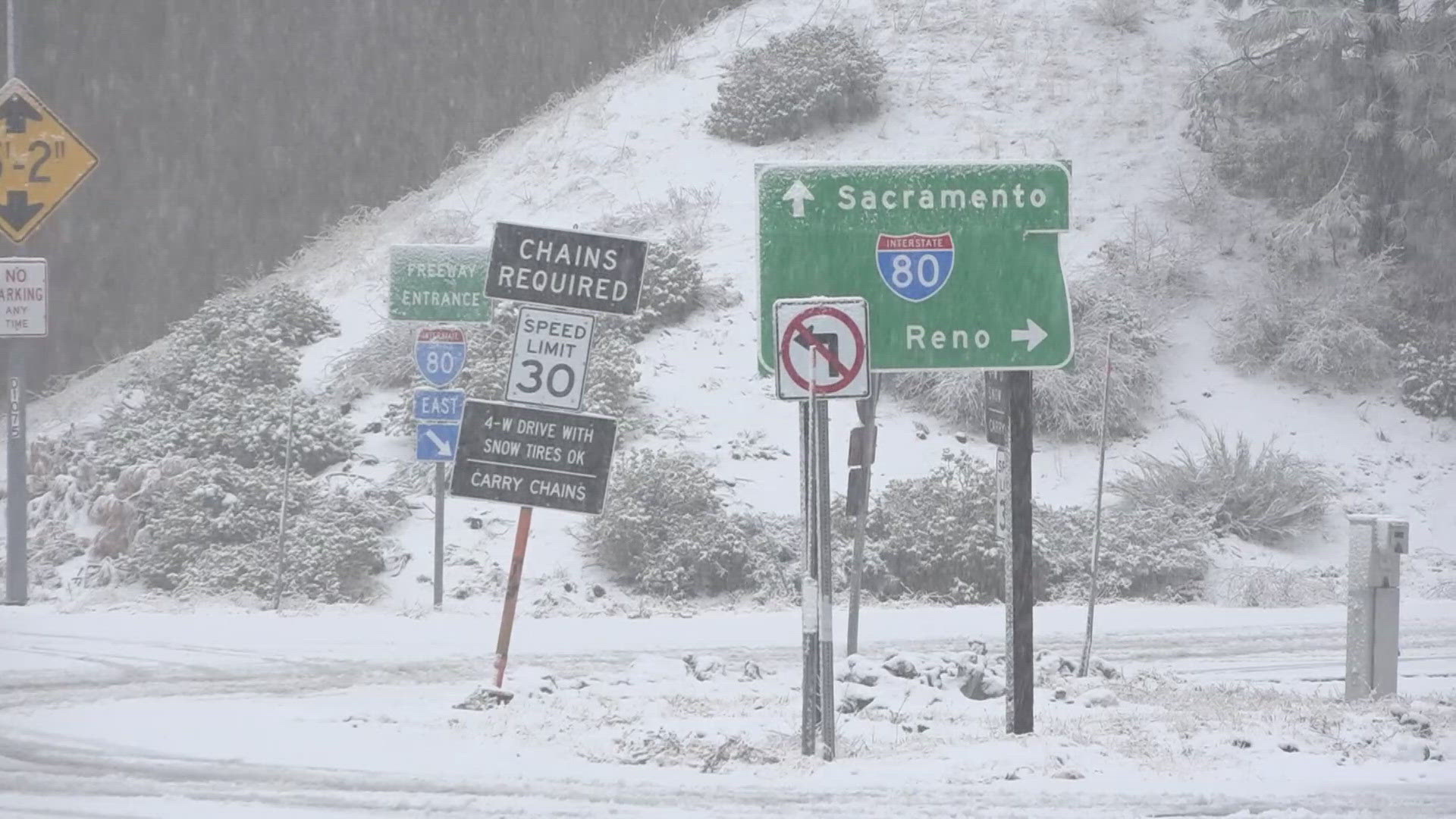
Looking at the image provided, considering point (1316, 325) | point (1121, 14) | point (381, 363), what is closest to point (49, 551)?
point (381, 363)

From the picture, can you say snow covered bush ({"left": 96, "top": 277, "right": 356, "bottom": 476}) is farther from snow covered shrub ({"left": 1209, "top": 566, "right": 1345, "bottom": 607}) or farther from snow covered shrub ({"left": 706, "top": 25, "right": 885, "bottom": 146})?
snow covered shrub ({"left": 1209, "top": 566, "right": 1345, "bottom": 607})

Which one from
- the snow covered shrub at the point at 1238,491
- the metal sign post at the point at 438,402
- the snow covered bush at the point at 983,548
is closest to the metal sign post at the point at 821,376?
the metal sign post at the point at 438,402

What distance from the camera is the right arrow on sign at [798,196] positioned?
8.42 metres

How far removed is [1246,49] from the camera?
21812 mm

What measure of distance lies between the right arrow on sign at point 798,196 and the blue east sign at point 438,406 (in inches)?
227

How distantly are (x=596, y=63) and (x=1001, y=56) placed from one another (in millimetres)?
8770

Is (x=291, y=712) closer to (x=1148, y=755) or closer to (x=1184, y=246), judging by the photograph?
(x=1148, y=755)

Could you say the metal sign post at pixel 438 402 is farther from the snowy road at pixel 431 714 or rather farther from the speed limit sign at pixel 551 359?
the speed limit sign at pixel 551 359

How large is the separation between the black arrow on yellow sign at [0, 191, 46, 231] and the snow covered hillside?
16.2ft

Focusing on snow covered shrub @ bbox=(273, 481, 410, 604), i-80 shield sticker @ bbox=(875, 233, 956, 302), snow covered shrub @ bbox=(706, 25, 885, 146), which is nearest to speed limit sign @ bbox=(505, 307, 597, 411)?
i-80 shield sticker @ bbox=(875, 233, 956, 302)

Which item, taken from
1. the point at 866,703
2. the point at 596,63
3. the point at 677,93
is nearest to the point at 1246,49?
the point at 677,93

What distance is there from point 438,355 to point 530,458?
5110 mm

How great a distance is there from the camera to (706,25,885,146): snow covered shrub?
25.1 metres

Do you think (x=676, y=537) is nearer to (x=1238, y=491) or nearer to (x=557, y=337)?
(x=557, y=337)
